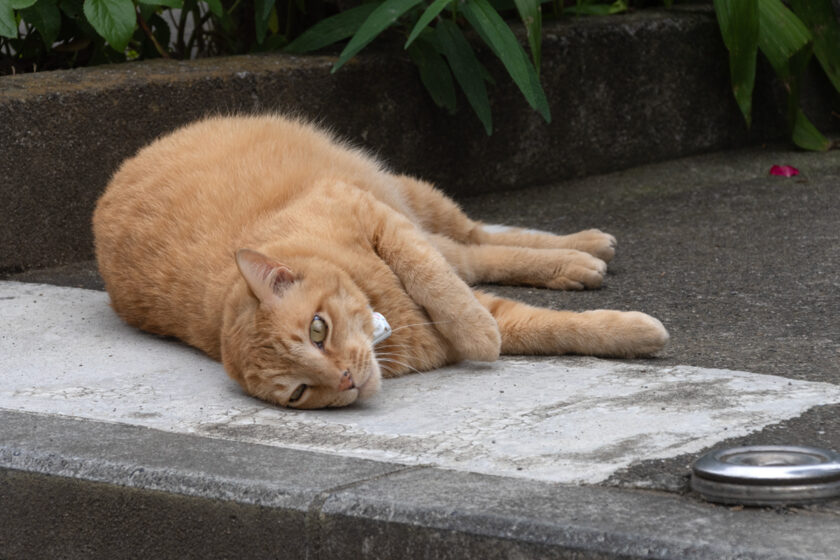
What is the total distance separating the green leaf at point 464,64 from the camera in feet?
14.5

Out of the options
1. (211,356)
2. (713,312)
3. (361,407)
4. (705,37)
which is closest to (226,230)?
(211,356)

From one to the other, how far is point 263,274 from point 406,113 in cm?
232

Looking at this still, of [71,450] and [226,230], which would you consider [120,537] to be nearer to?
[71,450]

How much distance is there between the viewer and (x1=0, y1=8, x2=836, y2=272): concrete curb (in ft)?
13.0

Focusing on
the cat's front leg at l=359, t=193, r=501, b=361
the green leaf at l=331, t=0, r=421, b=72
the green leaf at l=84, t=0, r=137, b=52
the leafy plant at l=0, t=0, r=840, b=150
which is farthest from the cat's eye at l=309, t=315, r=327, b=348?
the green leaf at l=84, t=0, r=137, b=52

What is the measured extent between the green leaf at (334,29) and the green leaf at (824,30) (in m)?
2.07

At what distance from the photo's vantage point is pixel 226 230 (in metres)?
3.09

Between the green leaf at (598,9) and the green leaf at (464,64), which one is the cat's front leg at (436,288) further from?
the green leaf at (598,9)

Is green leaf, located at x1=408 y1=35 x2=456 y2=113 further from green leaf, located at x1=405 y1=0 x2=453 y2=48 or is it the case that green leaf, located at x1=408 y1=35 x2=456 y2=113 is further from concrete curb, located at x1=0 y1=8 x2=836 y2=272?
green leaf, located at x1=405 y1=0 x2=453 y2=48

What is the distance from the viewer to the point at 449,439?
2.28 m

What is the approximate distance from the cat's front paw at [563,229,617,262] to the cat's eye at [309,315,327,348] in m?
1.37

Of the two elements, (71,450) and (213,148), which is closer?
(71,450)

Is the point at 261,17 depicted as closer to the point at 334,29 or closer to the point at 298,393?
the point at 334,29

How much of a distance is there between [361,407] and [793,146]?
11.8 ft
